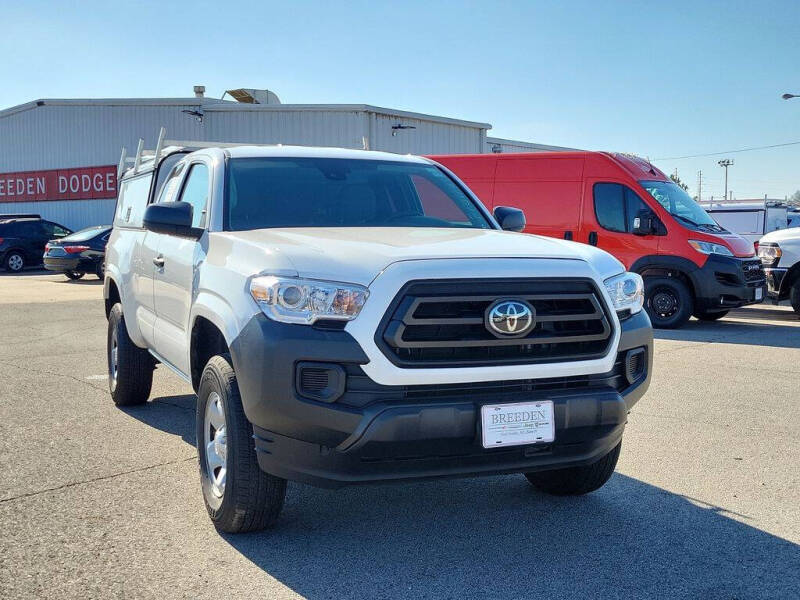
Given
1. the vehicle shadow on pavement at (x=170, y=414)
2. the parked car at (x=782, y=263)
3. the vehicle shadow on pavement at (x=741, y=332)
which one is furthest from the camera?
the parked car at (x=782, y=263)

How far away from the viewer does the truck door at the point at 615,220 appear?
12.3 metres

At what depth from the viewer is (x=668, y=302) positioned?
40.2 ft

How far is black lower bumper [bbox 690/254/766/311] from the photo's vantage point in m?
11.9

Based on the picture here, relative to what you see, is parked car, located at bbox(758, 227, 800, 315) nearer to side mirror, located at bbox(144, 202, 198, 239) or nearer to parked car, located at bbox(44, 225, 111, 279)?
side mirror, located at bbox(144, 202, 198, 239)

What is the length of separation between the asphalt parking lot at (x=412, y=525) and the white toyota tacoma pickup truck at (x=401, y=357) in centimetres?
30

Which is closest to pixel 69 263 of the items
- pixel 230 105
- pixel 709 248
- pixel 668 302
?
pixel 230 105

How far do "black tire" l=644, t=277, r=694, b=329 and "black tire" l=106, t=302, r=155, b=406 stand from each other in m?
7.76

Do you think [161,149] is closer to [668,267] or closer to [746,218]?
[668,267]

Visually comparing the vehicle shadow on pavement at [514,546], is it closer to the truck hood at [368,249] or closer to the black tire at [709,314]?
the truck hood at [368,249]

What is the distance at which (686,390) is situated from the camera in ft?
24.3

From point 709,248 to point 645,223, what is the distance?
36.3 inches

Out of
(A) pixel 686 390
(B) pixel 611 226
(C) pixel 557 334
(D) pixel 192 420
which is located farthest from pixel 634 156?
(C) pixel 557 334

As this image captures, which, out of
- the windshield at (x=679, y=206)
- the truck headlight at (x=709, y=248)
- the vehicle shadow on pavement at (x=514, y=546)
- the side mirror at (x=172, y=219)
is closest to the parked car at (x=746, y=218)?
the windshield at (x=679, y=206)

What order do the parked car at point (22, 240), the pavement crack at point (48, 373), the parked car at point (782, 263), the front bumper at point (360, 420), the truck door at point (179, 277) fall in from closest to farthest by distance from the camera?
the front bumper at point (360, 420), the truck door at point (179, 277), the pavement crack at point (48, 373), the parked car at point (782, 263), the parked car at point (22, 240)
